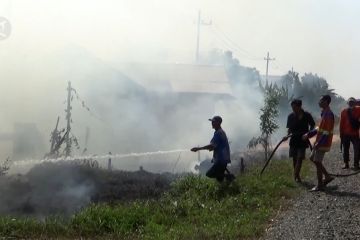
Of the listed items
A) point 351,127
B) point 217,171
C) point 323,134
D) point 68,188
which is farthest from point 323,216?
point 68,188

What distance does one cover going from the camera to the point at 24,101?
16516 millimetres

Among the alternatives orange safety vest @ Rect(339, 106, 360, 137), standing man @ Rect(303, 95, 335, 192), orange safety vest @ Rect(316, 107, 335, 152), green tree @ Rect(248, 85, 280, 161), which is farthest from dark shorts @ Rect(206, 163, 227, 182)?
green tree @ Rect(248, 85, 280, 161)

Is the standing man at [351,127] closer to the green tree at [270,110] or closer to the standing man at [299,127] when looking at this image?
the standing man at [299,127]

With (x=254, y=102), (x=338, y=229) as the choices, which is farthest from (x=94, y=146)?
(x=338, y=229)

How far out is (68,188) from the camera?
11.5m

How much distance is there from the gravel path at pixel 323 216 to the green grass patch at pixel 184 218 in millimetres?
246

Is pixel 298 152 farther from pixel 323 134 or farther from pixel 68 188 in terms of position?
pixel 68 188

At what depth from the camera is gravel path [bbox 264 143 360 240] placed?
6402mm

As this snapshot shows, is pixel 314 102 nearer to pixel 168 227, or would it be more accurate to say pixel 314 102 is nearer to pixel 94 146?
pixel 94 146

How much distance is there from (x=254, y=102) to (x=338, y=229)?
2017cm

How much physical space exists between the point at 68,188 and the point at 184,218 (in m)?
4.26

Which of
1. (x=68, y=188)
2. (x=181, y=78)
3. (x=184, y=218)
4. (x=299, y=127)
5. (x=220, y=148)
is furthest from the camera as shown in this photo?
(x=181, y=78)

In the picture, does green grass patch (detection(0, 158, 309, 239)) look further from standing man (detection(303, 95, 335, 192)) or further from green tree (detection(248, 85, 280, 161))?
green tree (detection(248, 85, 280, 161))

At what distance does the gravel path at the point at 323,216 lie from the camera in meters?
6.40
